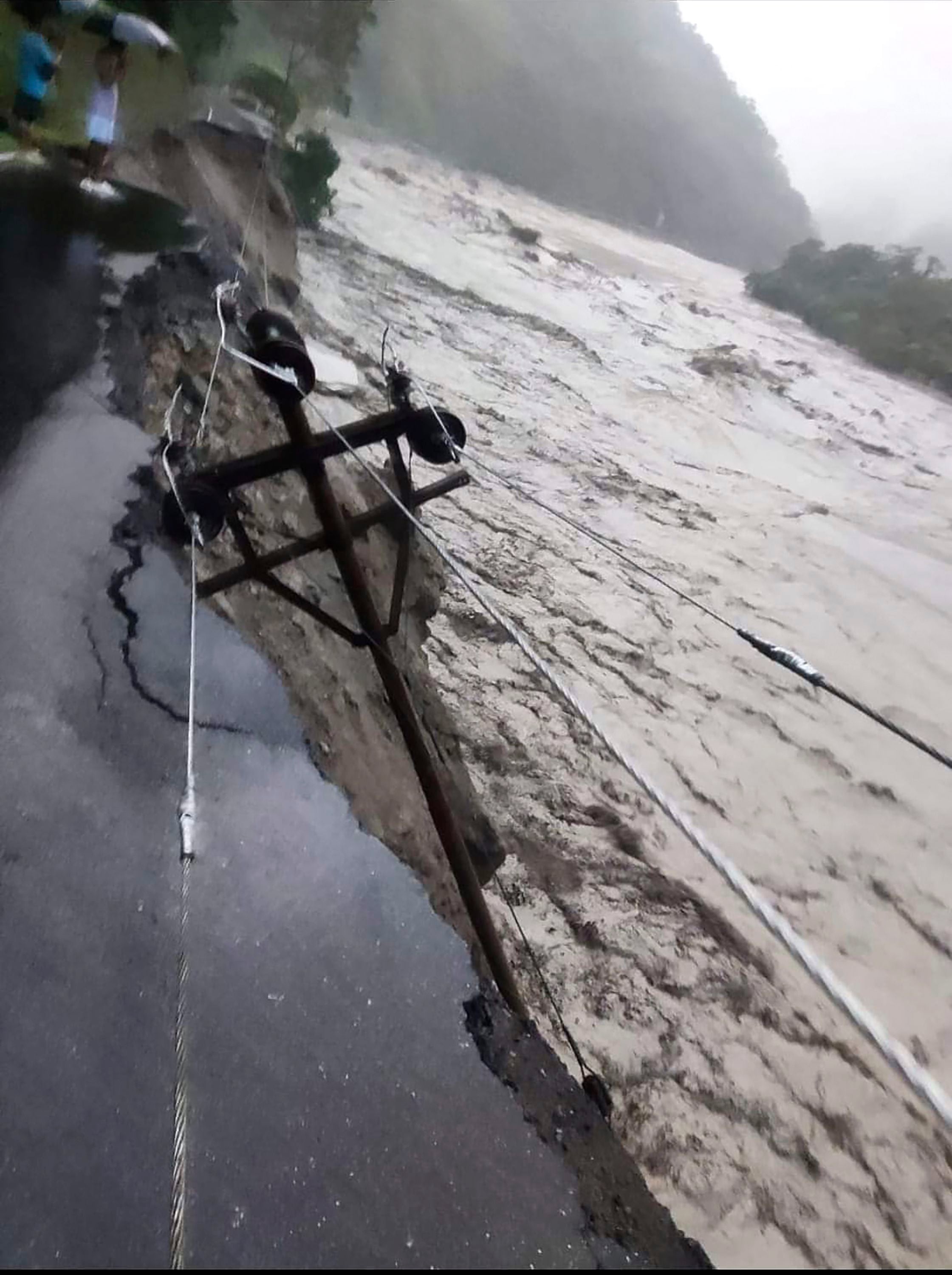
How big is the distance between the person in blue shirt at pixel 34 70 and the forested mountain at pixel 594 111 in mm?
2431

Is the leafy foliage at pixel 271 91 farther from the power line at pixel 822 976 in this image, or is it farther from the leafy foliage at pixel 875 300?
the power line at pixel 822 976

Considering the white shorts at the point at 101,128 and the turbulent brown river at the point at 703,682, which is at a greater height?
the white shorts at the point at 101,128

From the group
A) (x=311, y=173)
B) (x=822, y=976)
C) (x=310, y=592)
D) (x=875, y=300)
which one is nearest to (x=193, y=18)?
(x=311, y=173)

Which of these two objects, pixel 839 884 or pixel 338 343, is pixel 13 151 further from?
pixel 839 884

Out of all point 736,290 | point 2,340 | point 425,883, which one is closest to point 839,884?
point 425,883

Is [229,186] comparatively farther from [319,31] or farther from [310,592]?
[310,592]

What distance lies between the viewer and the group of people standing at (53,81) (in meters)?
4.70

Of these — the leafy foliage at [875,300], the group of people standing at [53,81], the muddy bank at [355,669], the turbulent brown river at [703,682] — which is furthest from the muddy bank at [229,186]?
the leafy foliage at [875,300]

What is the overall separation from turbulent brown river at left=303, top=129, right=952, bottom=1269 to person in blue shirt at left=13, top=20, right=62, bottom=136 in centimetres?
338

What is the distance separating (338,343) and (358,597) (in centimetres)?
666

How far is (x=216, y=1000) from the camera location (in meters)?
1.44

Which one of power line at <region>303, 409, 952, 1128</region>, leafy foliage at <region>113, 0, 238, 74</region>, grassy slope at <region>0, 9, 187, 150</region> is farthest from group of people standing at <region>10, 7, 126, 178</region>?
power line at <region>303, 409, 952, 1128</region>

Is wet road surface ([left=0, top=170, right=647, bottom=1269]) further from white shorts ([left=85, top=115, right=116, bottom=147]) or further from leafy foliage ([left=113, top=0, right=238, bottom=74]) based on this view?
leafy foliage ([left=113, top=0, right=238, bottom=74])

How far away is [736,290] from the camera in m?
11.0
